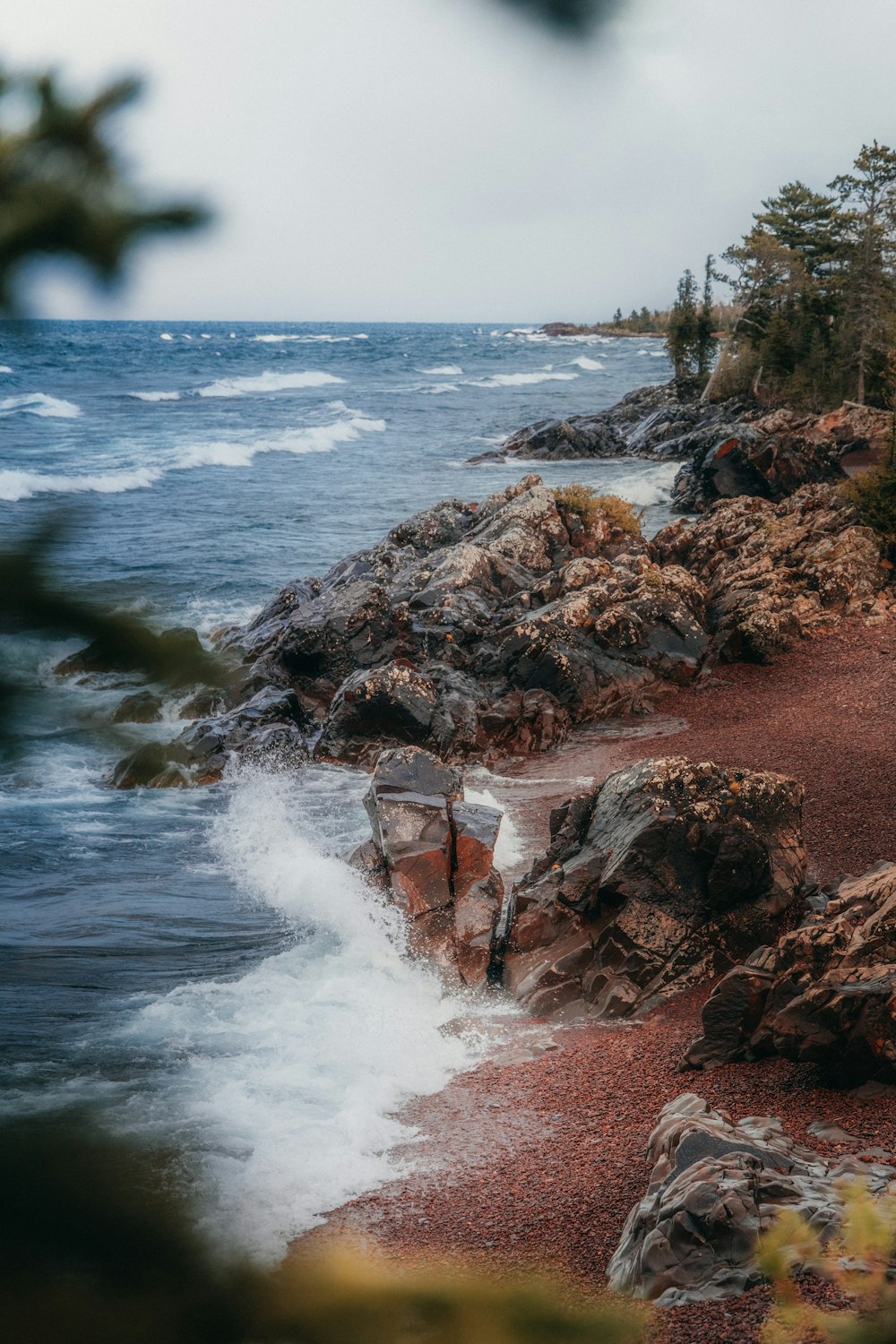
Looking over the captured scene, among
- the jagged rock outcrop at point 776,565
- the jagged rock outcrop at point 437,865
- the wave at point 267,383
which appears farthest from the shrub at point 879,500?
the wave at point 267,383

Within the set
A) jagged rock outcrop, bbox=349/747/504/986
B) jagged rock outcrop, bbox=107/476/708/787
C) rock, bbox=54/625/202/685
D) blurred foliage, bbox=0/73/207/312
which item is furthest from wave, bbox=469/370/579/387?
rock, bbox=54/625/202/685

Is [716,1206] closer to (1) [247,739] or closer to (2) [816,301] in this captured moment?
(1) [247,739]

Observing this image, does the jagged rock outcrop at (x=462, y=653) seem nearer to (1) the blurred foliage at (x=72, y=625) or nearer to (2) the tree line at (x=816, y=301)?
(1) the blurred foliage at (x=72, y=625)

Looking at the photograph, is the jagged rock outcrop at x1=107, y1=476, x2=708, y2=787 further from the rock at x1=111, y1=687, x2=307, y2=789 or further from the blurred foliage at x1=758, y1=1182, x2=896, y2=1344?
the blurred foliage at x1=758, y1=1182, x2=896, y2=1344

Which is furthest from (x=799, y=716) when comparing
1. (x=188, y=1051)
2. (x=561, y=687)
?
(x=188, y=1051)

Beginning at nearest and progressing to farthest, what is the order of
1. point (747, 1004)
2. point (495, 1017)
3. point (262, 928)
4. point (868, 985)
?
point (868, 985), point (747, 1004), point (495, 1017), point (262, 928)

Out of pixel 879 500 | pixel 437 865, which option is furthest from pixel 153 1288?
pixel 879 500

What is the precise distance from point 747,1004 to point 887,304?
37.2 meters

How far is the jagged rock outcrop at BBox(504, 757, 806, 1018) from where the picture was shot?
26.7 feet

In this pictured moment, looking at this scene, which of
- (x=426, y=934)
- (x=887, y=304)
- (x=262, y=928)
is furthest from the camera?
(x=887, y=304)

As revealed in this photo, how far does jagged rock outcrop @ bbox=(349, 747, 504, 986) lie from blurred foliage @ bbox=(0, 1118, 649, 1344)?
7.93 meters

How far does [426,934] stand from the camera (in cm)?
898

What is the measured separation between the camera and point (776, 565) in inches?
727

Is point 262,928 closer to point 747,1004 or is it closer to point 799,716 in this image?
point 747,1004
